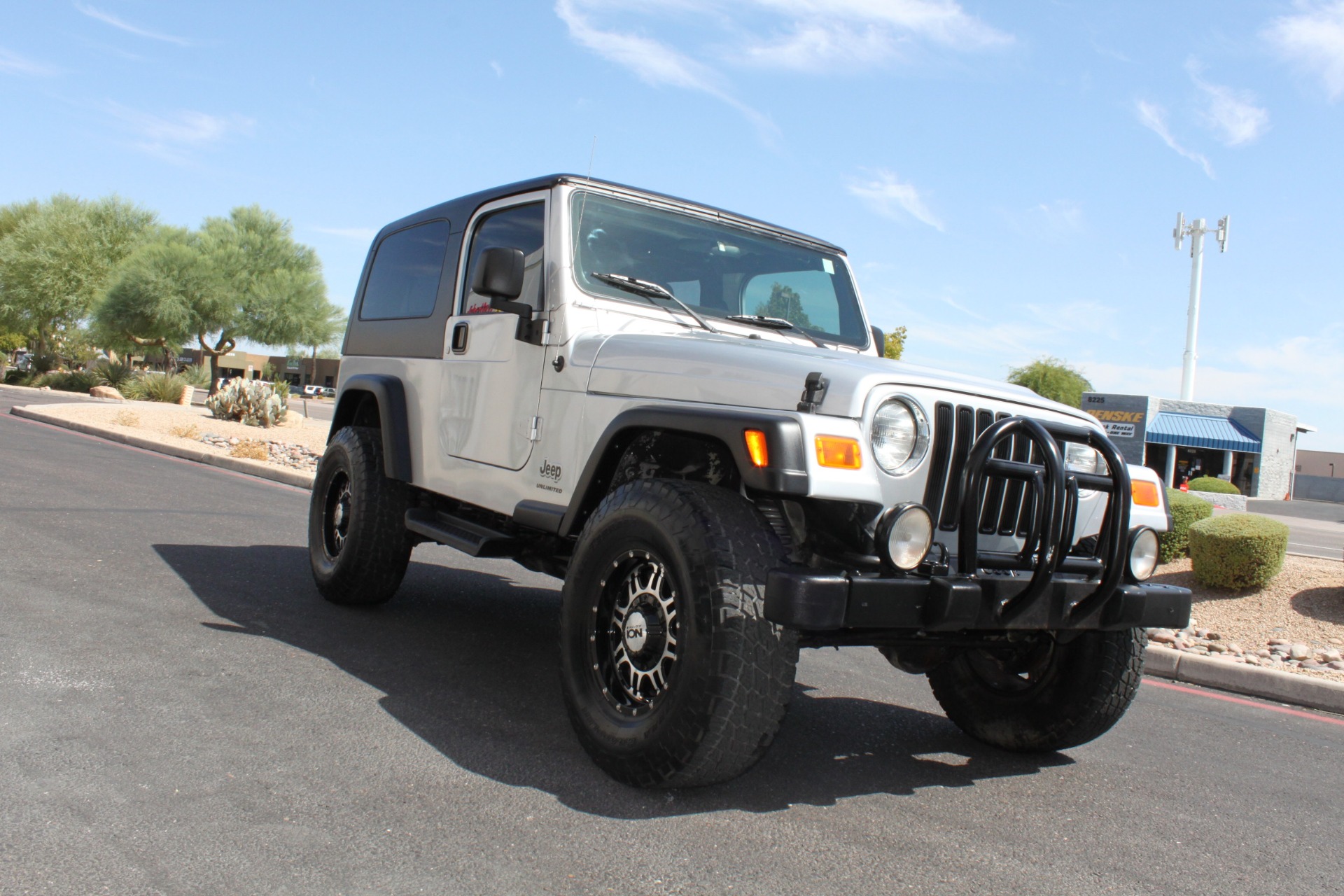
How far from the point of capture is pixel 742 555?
9.87ft

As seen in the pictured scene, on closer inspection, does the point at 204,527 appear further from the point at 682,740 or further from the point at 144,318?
the point at 144,318

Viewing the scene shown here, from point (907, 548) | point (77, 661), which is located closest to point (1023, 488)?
point (907, 548)

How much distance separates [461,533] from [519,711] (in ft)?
3.34

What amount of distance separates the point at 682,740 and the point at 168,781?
158 cm

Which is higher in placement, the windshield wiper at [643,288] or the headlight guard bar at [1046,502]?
the windshield wiper at [643,288]

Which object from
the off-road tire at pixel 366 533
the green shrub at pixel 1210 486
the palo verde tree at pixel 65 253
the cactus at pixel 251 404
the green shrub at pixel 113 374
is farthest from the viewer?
the palo verde tree at pixel 65 253

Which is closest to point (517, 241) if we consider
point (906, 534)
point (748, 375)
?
point (748, 375)

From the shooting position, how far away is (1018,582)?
3162mm

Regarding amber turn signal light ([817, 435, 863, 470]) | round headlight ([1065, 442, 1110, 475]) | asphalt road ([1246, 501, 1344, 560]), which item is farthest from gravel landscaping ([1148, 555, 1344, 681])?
amber turn signal light ([817, 435, 863, 470])

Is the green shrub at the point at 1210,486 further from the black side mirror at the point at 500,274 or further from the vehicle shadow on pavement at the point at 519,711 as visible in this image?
the black side mirror at the point at 500,274

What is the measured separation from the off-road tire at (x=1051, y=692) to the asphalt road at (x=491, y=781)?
0.12 metres

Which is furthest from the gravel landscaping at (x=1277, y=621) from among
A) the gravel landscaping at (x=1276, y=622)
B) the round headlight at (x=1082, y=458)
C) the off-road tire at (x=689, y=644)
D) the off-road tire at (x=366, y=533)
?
the off-road tire at (x=366, y=533)

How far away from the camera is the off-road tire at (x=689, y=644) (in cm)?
296

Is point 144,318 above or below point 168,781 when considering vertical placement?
above
